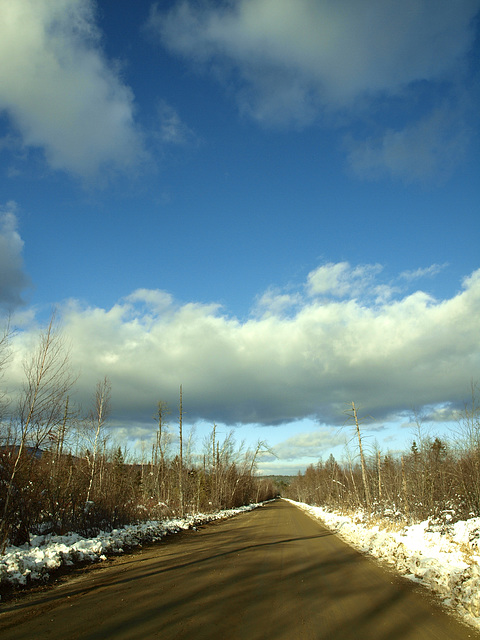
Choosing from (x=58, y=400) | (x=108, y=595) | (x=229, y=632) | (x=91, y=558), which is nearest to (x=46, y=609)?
(x=108, y=595)

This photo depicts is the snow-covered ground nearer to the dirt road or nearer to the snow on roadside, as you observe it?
the dirt road

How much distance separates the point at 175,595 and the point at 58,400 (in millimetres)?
7076

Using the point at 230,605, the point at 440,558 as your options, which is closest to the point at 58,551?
the point at 230,605

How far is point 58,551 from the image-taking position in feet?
31.6

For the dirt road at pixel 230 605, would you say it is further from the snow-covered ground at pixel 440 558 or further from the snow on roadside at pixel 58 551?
the snow on roadside at pixel 58 551

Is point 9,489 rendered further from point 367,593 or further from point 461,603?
point 461,603

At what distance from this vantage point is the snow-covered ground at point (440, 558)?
6.48m

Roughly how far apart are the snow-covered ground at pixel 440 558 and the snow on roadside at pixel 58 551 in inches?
317

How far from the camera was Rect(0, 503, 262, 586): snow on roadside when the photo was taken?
7.82 meters

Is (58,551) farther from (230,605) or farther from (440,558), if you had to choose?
(440,558)

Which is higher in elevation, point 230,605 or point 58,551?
point 58,551

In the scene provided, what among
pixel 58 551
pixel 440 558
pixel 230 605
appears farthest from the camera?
pixel 58 551

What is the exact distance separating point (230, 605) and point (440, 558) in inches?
226

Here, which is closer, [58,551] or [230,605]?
[230,605]
